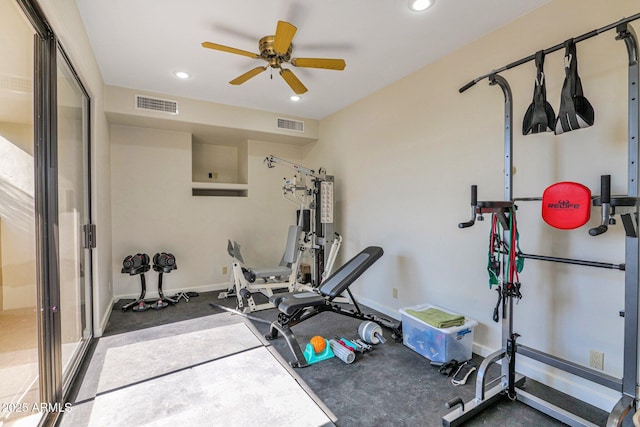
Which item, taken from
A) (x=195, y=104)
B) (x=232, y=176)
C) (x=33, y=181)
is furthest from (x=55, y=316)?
(x=232, y=176)

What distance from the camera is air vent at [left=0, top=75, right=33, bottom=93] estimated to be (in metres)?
1.38

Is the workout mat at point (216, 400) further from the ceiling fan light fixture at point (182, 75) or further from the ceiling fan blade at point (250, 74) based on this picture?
the ceiling fan light fixture at point (182, 75)

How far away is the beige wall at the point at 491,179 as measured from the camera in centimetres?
185

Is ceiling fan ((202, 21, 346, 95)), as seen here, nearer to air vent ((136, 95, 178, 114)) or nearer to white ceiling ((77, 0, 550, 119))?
white ceiling ((77, 0, 550, 119))

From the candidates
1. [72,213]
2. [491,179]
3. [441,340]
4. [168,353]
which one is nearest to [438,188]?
[491,179]

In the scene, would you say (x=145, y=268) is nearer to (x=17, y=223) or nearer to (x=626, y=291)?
(x=17, y=223)

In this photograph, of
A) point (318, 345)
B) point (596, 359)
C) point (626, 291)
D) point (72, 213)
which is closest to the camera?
point (626, 291)

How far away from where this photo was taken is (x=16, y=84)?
149 centimetres

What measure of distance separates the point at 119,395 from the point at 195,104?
3.32 m

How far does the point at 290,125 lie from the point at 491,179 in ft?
10.0

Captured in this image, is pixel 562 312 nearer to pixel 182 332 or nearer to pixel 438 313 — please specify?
pixel 438 313

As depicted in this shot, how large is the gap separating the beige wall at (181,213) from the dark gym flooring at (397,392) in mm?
1559

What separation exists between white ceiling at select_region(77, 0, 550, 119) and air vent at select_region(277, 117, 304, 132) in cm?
99

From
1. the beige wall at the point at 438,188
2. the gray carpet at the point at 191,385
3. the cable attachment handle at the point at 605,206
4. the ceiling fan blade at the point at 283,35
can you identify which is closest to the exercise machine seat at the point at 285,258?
the beige wall at the point at 438,188
